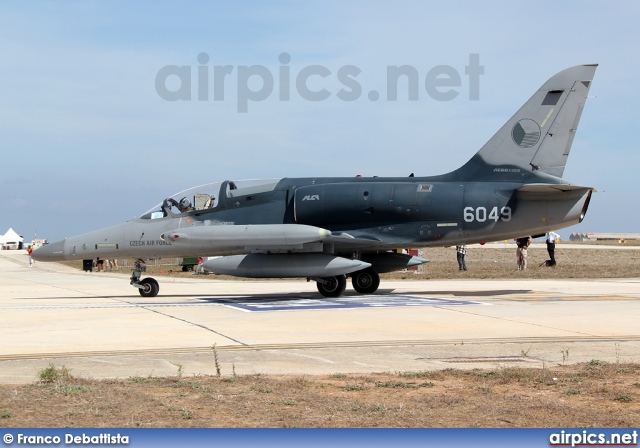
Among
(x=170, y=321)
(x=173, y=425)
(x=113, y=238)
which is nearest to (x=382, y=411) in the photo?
(x=173, y=425)

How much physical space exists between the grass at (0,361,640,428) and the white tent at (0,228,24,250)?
5954 inches

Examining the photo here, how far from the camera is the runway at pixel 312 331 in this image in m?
10.1

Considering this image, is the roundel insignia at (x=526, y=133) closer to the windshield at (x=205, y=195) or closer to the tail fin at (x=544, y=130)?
the tail fin at (x=544, y=130)

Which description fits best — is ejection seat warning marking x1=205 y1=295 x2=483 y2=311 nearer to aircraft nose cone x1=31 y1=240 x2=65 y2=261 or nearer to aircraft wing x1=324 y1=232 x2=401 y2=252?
aircraft wing x1=324 y1=232 x2=401 y2=252

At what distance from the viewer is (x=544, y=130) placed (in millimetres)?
20719

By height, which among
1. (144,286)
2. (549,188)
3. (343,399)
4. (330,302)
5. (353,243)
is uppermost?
(549,188)

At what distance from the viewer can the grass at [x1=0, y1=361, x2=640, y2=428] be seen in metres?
6.58

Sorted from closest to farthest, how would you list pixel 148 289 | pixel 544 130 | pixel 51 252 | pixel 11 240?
pixel 544 130, pixel 51 252, pixel 148 289, pixel 11 240

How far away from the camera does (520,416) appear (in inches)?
265

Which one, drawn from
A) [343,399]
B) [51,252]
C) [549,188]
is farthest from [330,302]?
[343,399]

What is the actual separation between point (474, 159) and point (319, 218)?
4.55m

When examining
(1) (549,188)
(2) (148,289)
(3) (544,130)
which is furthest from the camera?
(2) (148,289)

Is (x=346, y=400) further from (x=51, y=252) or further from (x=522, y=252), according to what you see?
(x=522, y=252)

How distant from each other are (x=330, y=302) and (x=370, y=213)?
2.93 m
